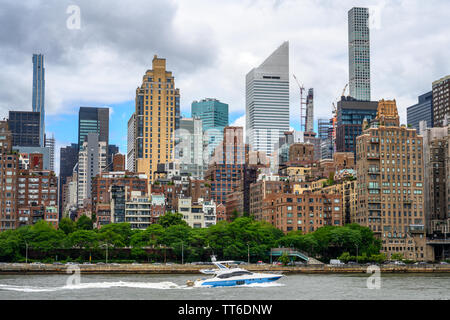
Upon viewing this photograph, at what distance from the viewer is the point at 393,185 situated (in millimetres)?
188375

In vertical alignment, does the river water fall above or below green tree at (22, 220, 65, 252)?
below

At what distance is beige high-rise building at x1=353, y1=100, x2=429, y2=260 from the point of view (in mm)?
186125

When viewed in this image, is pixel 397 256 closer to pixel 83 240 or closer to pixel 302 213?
pixel 302 213

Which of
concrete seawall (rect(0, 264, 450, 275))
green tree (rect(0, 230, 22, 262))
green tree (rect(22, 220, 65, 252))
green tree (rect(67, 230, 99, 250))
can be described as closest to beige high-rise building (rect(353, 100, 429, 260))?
concrete seawall (rect(0, 264, 450, 275))

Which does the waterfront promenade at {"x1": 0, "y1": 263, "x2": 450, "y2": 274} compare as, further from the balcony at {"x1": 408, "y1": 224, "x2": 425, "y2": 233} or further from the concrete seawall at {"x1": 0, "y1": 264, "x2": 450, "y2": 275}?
the balcony at {"x1": 408, "y1": 224, "x2": 425, "y2": 233}

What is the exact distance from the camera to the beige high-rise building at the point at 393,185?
186 m

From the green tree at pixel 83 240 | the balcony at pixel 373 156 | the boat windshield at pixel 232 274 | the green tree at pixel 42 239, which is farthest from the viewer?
the balcony at pixel 373 156

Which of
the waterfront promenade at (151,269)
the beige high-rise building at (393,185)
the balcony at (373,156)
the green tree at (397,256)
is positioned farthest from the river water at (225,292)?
the balcony at (373,156)

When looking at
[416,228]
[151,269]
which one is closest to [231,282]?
[151,269]

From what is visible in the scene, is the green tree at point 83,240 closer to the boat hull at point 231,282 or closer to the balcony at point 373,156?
the boat hull at point 231,282

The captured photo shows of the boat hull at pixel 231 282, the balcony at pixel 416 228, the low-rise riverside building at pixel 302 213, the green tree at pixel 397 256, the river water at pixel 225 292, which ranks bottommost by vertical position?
the green tree at pixel 397 256

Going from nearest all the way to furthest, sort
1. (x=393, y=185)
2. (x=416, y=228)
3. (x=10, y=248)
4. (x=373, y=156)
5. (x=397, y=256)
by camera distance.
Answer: (x=10, y=248) → (x=397, y=256) → (x=416, y=228) → (x=373, y=156) → (x=393, y=185)
